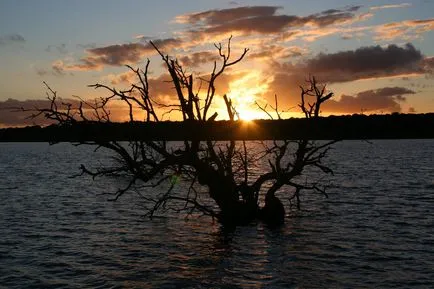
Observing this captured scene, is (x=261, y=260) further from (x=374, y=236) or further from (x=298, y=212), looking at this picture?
(x=298, y=212)

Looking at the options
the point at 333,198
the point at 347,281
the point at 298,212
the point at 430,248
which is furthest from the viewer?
the point at 333,198

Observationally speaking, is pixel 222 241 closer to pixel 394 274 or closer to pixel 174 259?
pixel 174 259

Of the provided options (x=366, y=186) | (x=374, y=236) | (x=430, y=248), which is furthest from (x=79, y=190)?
(x=430, y=248)

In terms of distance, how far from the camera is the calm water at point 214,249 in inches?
676

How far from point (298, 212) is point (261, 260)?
11.9 m

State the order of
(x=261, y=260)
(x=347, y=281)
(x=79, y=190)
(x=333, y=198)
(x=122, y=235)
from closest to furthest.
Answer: (x=347, y=281)
(x=261, y=260)
(x=122, y=235)
(x=333, y=198)
(x=79, y=190)

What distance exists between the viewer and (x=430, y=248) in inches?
847

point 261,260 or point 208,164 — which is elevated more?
point 208,164

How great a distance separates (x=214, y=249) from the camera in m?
21.5

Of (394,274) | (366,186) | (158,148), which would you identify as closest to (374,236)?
(394,274)

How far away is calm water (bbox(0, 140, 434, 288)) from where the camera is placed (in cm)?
1717

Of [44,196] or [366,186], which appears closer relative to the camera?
[44,196]

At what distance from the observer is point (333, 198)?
128 feet

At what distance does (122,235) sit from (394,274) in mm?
12890
